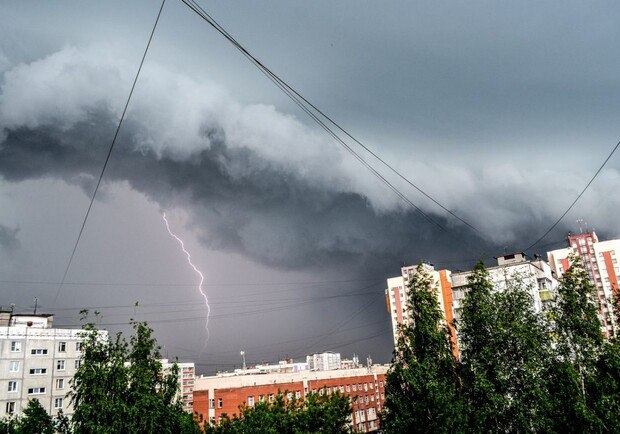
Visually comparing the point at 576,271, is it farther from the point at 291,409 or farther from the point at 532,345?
the point at 291,409

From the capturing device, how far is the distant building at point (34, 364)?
66.6 m

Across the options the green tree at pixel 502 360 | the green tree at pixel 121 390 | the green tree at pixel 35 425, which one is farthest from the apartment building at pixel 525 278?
the green tree at pixel 35 425

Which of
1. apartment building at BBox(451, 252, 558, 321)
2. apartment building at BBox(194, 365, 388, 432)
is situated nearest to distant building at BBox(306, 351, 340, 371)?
apartment building at BBox(194, 365, 388, 432)

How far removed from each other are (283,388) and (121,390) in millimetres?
55840

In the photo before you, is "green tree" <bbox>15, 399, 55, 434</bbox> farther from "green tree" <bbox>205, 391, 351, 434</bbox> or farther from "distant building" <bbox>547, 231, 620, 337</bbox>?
"distant building" <bbox>547, 231, 620, 337</bbox>

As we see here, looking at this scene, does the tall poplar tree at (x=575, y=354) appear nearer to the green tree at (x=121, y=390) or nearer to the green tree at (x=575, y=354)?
the green tree at (x=575, y=354)

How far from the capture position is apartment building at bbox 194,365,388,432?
64.3 metres

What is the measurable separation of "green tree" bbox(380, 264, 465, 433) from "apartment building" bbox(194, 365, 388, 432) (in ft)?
91.5

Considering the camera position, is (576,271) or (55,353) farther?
(55,353)

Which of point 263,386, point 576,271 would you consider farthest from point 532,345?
point 263,386

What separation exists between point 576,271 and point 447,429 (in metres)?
14.8

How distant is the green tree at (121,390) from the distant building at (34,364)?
2009 inches

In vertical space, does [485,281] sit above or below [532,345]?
above

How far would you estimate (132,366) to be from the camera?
70.7 feet
